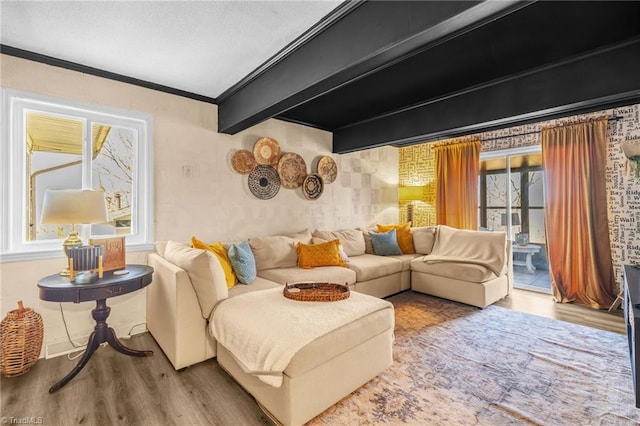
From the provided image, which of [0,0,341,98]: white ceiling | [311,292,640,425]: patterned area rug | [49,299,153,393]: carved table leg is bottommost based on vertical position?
[311,292,640,425]: patterned area rug

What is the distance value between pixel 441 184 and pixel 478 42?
2.96 metres

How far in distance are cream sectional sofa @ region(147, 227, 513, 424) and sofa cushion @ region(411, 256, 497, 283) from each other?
0.01 m

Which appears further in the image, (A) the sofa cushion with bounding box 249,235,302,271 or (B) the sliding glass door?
(B) the sliding glass door

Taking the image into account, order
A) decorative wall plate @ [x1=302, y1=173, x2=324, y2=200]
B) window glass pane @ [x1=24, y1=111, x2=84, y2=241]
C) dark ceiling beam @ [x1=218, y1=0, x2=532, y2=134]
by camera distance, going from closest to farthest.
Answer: dark ceiling beam @ [x1=218, y1=0, x2=532, y2=134], window glass pane @ [x1=24, y1=111, x2=84, y2=241], decorative wall plate @ [x1=302, y1=173, x2=324, y2=200]

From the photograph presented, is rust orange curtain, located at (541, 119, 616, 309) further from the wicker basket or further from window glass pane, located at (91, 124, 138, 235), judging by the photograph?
the wicker basket

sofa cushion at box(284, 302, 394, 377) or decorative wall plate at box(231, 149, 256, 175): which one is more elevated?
decorative wall plate at box(231, 149, 256, 175)

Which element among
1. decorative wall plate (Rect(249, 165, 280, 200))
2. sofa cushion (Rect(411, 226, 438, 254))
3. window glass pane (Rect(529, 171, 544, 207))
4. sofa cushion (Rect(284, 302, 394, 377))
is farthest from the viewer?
sofa cushion (Rect(411, 226, 438, 254))

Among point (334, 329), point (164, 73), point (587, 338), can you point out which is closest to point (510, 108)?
point (587, 338)

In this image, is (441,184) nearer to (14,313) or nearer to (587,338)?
(587,338)

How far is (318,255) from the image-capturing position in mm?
3469

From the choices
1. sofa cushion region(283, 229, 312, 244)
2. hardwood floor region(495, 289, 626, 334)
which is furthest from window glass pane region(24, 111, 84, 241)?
hardwood floor region(495, 289, 626, 334)

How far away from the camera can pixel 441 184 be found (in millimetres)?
4887

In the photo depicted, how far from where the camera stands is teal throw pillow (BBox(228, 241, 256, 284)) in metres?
2.73

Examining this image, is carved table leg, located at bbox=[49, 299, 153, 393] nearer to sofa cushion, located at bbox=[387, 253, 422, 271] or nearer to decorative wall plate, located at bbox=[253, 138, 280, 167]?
decorative wall plate, located at bbox=[253, 138, 280, 167]
